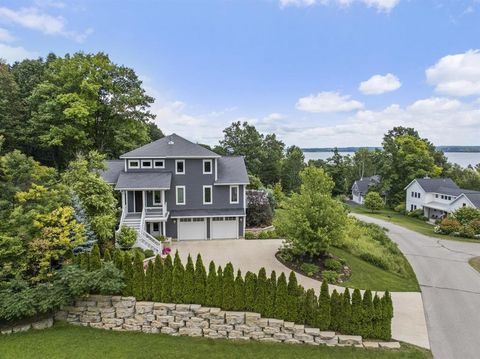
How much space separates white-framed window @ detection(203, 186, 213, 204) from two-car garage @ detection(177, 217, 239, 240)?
4.52ft

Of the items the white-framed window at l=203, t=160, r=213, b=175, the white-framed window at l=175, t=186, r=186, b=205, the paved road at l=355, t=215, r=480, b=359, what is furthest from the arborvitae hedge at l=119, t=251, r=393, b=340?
the white-framed window at l=203, t=160, r=213, b=175

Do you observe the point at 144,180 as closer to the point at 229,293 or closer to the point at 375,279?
the point at 229,293

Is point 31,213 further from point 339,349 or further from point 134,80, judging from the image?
point 134,80

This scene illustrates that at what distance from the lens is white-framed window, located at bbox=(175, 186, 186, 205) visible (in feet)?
72.6

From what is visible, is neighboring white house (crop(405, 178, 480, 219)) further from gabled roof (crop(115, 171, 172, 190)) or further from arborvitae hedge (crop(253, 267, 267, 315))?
gabled roof (crop(115, 171, 172, 190))

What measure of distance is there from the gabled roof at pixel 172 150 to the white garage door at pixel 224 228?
191 inches

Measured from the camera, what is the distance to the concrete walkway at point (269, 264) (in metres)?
11.3

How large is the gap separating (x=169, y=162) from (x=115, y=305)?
12378 millimetres

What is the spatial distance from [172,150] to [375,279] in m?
15.9

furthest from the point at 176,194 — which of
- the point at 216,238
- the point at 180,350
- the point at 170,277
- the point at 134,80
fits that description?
the point at 134,80

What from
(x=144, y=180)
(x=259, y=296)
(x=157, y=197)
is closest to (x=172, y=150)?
(x=144, y=180)

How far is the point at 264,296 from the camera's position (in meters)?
10.9

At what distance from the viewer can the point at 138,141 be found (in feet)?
104

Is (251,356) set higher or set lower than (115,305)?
lower
